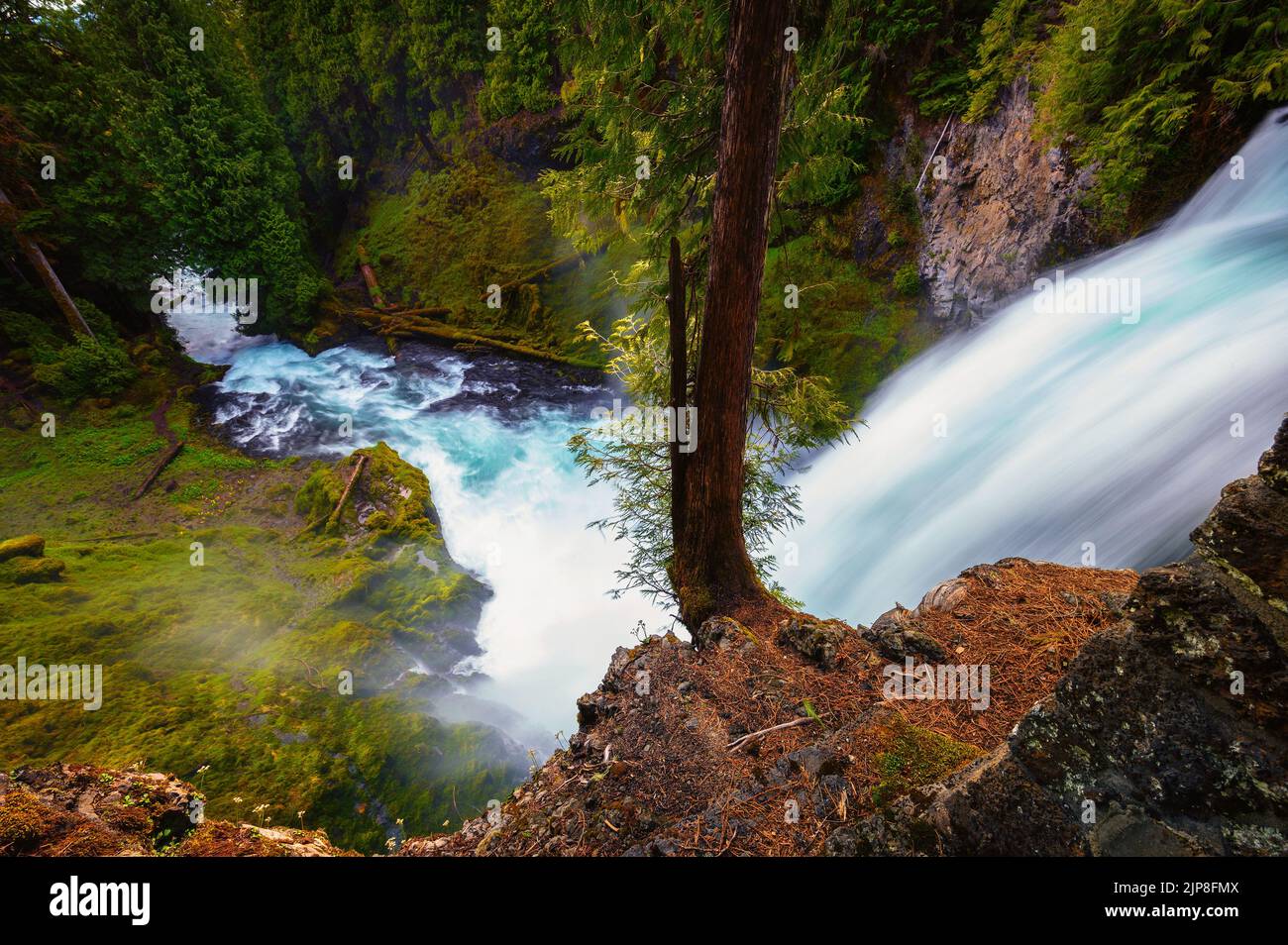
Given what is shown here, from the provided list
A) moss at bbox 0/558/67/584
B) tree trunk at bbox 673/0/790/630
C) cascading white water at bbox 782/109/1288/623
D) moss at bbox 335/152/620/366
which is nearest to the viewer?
tree trunk at bbox 673/0/790/630

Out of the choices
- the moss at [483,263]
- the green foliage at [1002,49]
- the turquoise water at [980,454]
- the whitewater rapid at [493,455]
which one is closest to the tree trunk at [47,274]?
the whitewater rapid at [493,455]

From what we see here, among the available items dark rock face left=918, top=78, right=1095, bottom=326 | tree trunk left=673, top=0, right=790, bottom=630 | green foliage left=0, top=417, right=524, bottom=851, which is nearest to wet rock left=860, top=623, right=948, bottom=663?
tree trunk left=673, top=0, right=790, bottom=630

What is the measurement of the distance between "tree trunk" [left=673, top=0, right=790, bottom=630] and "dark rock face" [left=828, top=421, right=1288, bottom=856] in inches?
118

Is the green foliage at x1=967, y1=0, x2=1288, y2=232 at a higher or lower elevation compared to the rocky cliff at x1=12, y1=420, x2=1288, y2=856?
higher

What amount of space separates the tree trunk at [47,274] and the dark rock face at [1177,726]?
2187 centimetres

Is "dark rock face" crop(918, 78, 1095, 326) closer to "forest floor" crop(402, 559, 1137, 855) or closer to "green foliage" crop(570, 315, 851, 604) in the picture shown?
"green foliage" crop(570, 315, 851, 604)

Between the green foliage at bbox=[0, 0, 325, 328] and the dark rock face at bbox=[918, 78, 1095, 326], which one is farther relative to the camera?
the green foliage at bbox=[0, 0, 325, 328]

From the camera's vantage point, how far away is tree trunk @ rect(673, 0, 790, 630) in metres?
3.28

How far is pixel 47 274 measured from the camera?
13047mm

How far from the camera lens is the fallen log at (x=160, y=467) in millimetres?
11212

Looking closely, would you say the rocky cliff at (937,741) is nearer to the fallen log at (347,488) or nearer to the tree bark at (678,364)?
the tree bark at (678,364)

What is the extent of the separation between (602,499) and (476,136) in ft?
57.3

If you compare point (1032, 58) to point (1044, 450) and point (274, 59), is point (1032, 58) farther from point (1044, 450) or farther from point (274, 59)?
point (274, 59)
